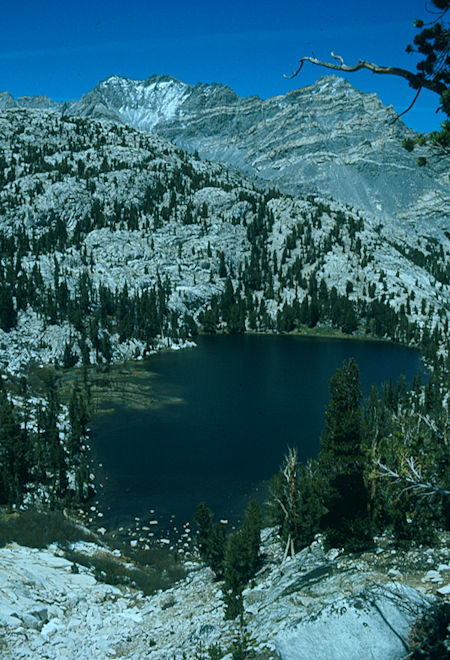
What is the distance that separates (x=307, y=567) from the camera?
2927 centimetres

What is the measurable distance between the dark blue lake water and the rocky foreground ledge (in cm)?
2003

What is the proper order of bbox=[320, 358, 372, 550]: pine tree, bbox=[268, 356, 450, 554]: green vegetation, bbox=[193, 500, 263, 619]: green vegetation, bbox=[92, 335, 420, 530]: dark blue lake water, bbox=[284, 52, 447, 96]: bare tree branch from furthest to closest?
bbox=[92, 335, 420, 530]: dark blue lake water
bbox=[193, 500, 263, 619]: green vegetation
bbox=[320, 358, 372, 550]: pine tree
bbox=[268, 356, 450, 554]: green vegetation
bbox=[284, 52, 447, 96]: bare tree branch

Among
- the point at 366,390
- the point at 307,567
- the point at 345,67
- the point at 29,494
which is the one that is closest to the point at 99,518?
the point at 29,494

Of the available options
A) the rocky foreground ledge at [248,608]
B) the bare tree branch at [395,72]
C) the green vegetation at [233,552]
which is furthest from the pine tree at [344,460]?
the bare tree branch at [395,72]

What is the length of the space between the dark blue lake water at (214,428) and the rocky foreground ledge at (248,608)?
20.0 m

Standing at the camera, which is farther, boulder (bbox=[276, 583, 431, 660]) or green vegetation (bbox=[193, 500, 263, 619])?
green vegetation (bbox=[193, 500, 263, 619])

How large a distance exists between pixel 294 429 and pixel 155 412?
89.7 feet

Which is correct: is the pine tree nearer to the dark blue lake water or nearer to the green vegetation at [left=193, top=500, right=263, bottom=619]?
the green vegetation at [left=193, top=500, right=263, bottom=619]

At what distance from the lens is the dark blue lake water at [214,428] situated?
61.7 m

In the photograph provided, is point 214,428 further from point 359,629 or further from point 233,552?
point 359,629

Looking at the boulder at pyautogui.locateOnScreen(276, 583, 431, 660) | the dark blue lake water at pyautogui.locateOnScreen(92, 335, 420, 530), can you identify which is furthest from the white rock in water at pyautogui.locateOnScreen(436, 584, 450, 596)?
the dark blue lake water at pyautogui.locateOnScreen(92, 335, 420, 530)

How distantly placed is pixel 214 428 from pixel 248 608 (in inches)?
2358

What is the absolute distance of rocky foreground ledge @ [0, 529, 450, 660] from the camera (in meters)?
16.9

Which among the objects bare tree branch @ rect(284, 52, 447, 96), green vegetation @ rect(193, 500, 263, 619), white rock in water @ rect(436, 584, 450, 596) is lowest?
green vegetation @ rect(193, 500, 263, 619)
